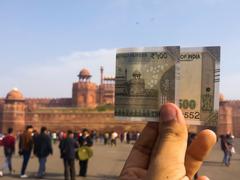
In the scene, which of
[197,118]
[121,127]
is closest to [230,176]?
[197,118]

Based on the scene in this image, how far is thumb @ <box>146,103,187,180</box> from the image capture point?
1.95 metres

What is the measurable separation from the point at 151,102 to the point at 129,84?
15cm

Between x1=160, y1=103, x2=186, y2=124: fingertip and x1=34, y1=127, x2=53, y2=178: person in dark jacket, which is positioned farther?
x1=34, y1=127, x2=53, y2=178: person in dark jacket

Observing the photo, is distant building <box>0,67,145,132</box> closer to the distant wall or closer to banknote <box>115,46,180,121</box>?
the distant wall

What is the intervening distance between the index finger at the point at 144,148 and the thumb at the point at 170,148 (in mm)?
253

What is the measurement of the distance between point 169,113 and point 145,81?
1.35 ft

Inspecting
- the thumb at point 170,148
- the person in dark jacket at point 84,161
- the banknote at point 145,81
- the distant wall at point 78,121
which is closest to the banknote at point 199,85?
the banknote at point 145,81

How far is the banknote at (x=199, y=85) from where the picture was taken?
7.32 feet

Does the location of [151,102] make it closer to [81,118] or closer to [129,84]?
[129,84]

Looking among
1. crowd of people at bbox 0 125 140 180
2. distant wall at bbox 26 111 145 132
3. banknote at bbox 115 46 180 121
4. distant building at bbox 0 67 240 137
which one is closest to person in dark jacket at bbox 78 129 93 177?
crowd of people at bbox 0 125 140 180

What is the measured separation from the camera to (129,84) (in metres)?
2.36

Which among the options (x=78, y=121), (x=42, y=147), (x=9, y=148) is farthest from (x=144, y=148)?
(x=78, y=121)

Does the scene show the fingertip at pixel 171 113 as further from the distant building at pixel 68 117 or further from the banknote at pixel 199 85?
the distant building at pixel 68 117

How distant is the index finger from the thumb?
0.83 feet
